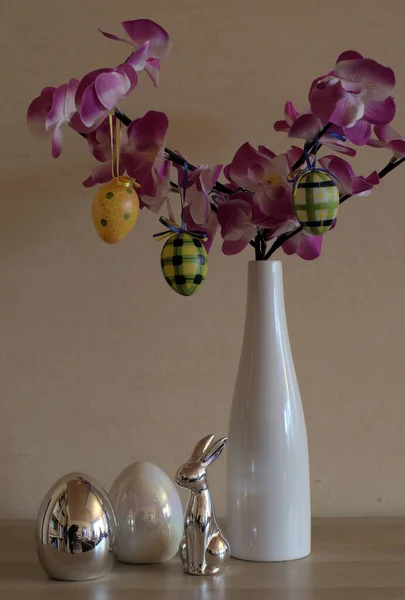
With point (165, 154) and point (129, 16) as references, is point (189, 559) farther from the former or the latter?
point (129, 16)

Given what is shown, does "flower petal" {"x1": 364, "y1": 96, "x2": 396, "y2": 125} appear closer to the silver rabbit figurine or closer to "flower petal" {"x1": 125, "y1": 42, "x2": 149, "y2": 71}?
"flower petal" {"x1": 125, "y1": 42, "x2": 149, "y2": 71}

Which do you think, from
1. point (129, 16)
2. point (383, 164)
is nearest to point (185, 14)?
point (129, 16)

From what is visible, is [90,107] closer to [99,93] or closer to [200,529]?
[99,93]

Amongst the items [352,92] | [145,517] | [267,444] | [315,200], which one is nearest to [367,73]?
[352,92]

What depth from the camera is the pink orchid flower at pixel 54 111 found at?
2.52 ft

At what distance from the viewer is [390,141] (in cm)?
82

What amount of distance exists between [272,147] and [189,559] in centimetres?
49

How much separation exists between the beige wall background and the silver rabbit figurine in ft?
0.68

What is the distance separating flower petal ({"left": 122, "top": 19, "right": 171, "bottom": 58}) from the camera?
0.76 meters

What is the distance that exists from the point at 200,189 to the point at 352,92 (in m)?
0.17

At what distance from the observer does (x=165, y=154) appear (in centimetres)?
82

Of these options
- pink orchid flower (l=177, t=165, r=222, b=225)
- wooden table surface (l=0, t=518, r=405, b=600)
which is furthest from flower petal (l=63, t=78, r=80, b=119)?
wooden table surface (l=0, t=518, r=405, b=600)

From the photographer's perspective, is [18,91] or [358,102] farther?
[18,91]

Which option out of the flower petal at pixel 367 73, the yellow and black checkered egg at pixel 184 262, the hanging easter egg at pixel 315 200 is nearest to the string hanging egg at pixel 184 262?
→ the yellow and black checkered egg at pixel 184 262
